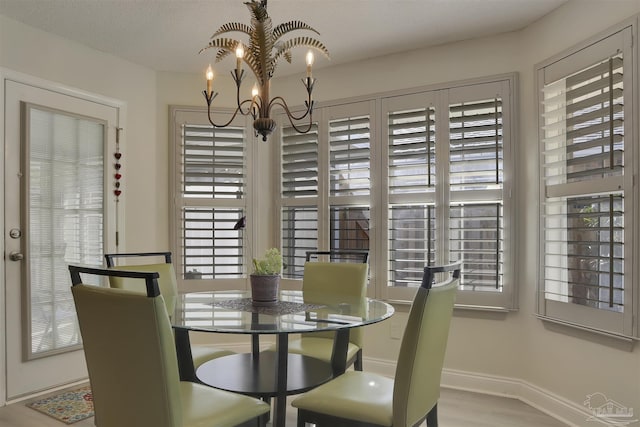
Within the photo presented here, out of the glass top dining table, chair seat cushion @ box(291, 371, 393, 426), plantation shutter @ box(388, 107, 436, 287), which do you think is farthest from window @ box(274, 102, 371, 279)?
chair seat cushion @ box(291, 371, 393, 426)

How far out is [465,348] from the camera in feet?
10.9

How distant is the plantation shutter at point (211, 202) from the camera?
13.1 ft

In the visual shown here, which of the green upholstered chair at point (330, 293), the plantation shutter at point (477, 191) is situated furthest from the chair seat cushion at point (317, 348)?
the plantation shutter at point (477, 191)

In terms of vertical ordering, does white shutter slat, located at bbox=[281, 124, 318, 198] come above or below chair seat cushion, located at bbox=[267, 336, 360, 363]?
above

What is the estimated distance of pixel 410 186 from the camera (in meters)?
3.47

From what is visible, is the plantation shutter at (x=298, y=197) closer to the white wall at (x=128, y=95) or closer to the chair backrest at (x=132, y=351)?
the white wall at (x=128, y=95)

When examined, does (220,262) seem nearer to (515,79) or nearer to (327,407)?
(327,407)

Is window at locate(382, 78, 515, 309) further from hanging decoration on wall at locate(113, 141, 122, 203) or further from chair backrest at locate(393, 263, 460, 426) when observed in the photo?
hanging decoration on wall at locate(113, 141, 122, 203)

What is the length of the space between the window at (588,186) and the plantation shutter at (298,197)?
175 centimetres

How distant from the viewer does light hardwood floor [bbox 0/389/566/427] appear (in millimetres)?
2693

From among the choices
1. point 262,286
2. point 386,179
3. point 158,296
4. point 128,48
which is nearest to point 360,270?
point 262,286

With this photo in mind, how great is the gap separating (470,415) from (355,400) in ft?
4.48

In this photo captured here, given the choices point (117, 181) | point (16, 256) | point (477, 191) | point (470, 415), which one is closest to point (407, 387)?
point (470, 415)

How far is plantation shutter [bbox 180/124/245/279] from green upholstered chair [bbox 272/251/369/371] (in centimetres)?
125
